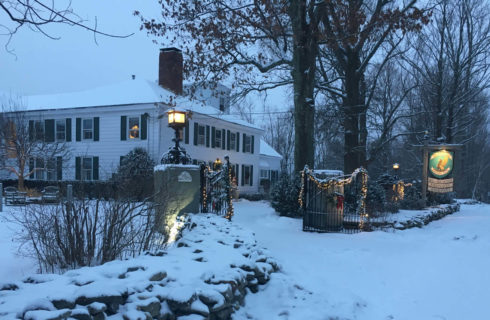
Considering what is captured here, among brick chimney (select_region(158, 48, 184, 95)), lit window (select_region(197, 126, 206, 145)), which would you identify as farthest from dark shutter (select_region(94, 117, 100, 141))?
lit window (select_region(197, 126, 206, 145))

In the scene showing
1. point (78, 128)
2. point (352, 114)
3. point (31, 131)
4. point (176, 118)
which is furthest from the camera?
point (78, 128)

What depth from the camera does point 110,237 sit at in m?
5.04

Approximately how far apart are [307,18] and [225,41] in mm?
2770

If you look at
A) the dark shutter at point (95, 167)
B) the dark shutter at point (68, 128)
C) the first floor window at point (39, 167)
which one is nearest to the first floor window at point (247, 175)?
the dark shutter at point (95, 167)

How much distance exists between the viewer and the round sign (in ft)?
45.4

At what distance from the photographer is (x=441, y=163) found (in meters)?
14.0

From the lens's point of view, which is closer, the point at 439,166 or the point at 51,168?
the point at 439,166

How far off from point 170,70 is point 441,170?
15.2 metres

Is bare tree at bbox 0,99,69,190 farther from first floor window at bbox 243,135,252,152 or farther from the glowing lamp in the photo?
the glowing lamp

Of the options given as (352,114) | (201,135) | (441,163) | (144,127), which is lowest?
(441,163)

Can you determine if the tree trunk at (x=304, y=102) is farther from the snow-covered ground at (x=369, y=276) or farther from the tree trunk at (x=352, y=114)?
the tree trunk at (x=352, y=114)

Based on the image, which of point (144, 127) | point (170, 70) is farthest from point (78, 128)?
point (170, 70)

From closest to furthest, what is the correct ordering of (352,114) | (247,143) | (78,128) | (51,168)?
(352,114), (51,168), (78,128), (247,143)

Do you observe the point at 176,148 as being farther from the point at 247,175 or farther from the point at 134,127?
the point at 247,175
